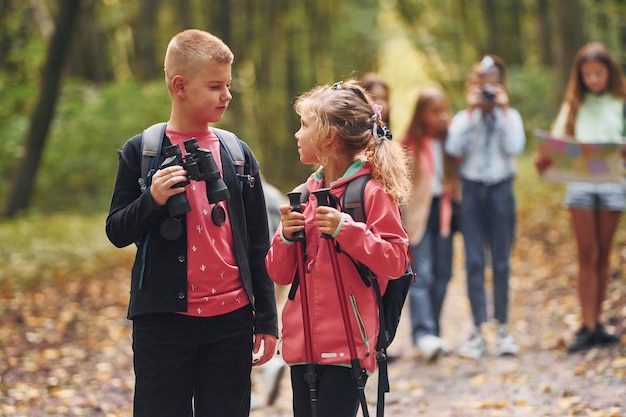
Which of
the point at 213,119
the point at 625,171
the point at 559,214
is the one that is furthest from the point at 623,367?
the point at 559,214

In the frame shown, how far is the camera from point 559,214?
15.8 metres

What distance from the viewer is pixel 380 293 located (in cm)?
386

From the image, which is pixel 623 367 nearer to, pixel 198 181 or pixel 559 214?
pixel 198 181

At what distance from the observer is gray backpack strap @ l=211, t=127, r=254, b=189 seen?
3.91 meters

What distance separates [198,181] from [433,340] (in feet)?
15.6

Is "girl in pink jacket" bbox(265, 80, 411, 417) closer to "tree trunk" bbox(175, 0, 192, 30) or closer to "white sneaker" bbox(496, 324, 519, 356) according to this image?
"white sneaker" bbox(496, 324, 519, 356)

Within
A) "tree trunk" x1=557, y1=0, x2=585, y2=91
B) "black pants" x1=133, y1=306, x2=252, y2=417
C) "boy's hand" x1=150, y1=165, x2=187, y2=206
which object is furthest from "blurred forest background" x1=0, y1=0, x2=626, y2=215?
"black pants" x1=133, y1=306, x2=252, y2=417

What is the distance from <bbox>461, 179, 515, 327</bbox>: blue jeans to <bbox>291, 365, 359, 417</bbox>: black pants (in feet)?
A: 14.8

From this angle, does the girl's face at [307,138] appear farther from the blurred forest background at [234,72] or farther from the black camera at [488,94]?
the black camera at [488,94]

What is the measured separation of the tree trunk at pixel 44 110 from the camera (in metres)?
13.8

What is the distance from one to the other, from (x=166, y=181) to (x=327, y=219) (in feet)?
2.10

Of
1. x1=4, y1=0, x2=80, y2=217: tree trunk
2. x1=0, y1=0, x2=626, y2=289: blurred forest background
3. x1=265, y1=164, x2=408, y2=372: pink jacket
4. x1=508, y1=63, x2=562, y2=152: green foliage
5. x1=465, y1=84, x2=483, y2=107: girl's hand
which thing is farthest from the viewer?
x1=508, y1=63, x2=562, y2=152: green foliage

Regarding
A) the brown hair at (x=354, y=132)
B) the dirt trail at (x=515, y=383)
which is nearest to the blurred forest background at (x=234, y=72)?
the brown hair at (x=354, y=132)

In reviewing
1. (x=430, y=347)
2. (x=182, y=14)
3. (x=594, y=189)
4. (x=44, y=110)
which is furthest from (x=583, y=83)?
(x=182, y=14)
